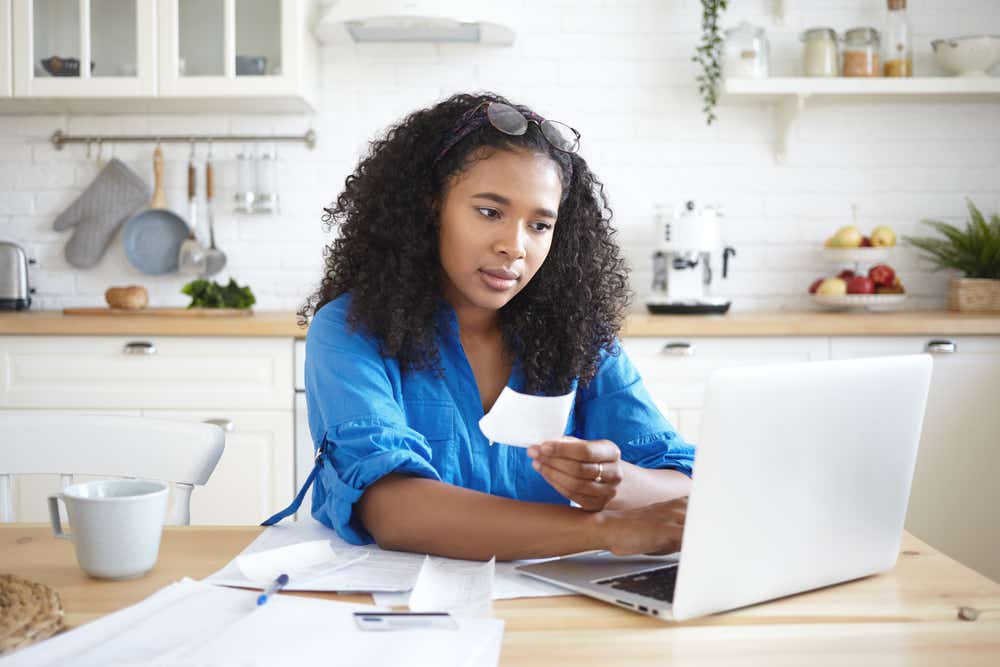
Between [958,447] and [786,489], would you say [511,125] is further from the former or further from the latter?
[958,447]

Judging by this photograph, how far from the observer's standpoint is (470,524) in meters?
1.04

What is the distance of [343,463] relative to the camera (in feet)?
3.82

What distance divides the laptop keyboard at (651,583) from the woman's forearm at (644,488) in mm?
175

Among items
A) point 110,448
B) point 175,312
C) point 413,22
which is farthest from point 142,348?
point 110,448

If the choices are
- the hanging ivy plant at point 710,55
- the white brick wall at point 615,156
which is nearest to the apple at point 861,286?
the white brick wall at point 615,156

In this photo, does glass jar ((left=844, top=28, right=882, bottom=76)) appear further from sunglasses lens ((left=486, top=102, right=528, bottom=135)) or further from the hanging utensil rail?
sunglasses lens ((left=486, top=102, right=528, bottom=135))

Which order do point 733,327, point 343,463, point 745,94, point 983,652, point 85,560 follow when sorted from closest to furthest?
point 983,652
point 85,560
point 343,463
point 733,327
point 745,94

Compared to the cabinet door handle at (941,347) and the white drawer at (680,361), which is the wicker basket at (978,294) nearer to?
the cabinet door handle at (941,347)

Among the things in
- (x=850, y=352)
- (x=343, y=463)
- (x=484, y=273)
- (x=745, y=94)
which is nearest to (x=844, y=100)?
(x=745, y=94)

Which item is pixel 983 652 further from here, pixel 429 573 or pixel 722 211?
pixel 722 211

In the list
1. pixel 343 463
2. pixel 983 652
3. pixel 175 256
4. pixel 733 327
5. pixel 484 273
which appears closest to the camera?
pixel 983 652

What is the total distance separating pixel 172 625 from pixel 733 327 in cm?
216

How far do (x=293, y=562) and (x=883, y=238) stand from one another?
8.78 ft

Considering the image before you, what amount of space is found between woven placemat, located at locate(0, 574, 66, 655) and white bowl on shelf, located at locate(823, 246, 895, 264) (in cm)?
280
